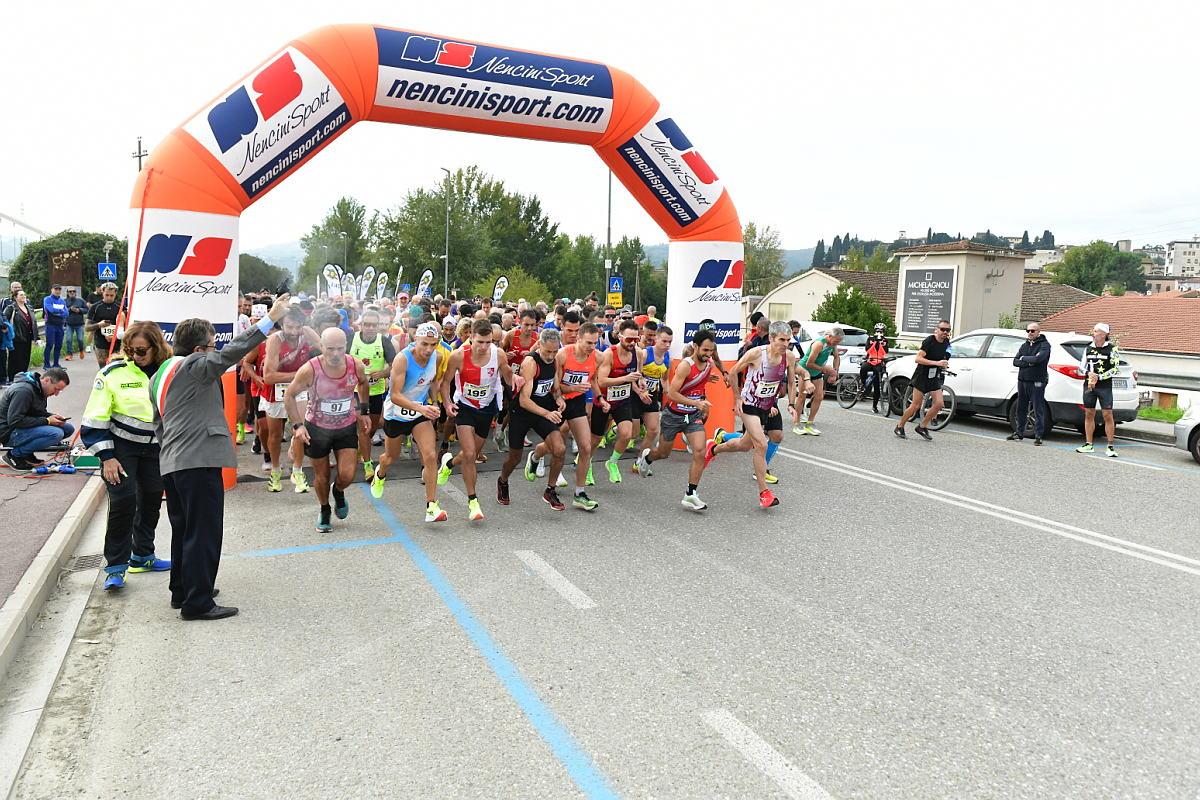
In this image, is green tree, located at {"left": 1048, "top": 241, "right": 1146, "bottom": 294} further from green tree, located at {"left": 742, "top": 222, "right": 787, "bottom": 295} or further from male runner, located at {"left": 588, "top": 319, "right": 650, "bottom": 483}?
male runner, located at {"left": 588, "top": 319, "right": 650, "bottom": 483}

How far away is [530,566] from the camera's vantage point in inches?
239

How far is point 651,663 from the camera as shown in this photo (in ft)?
14.5

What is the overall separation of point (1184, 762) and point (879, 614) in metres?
1.85

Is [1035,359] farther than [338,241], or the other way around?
[338,241]

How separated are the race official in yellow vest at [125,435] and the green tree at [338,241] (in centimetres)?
8844

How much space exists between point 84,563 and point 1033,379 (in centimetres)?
1228

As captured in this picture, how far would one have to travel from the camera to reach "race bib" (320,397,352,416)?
6.57m

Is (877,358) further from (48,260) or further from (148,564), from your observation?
(48,260)

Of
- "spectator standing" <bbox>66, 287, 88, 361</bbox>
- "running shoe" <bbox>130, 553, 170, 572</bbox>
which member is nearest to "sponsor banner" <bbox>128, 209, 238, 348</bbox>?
"running shoe" <bbox>130, 553, 170, 572</bbox>

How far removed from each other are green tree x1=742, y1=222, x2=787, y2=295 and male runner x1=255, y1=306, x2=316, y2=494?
8751 centimetres

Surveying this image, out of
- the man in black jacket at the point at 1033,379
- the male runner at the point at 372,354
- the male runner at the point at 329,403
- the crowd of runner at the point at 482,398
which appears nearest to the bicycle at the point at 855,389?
the man in black jacket at the point at 1033,379

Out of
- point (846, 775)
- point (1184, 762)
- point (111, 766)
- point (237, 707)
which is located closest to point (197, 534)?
point (237, 707)

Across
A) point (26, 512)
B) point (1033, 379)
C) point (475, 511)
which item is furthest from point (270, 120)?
point (1033, 379)

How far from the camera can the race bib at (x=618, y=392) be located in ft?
28.0
